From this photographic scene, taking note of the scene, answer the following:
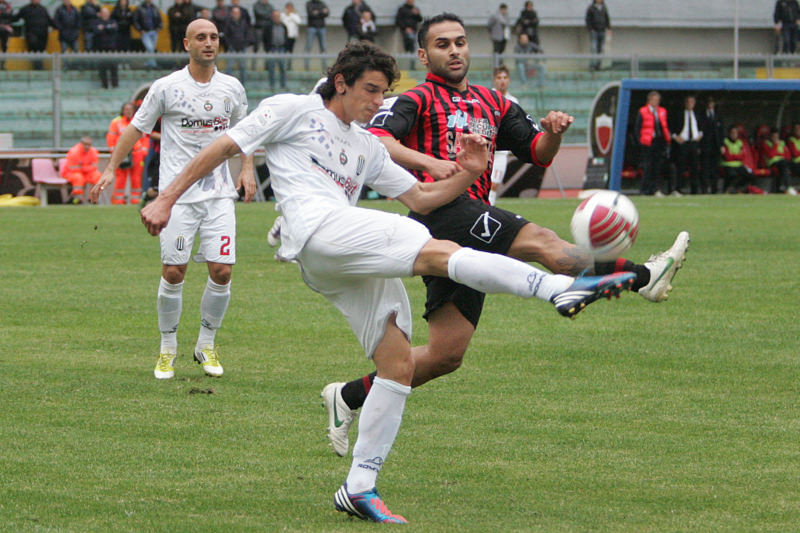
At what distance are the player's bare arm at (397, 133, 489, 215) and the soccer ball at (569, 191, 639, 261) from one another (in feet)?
1.98

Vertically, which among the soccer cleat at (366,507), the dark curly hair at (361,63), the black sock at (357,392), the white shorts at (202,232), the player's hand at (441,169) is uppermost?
the dark curly hair at (361,63)

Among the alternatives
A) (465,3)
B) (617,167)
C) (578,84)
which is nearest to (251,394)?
(617,167)

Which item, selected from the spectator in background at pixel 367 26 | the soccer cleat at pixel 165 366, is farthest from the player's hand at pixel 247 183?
the spectator in background at pixel 367 26

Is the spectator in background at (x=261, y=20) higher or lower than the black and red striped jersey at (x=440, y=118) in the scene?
higher

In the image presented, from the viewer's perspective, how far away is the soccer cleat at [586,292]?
15.4 ft

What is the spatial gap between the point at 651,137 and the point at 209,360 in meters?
21.2

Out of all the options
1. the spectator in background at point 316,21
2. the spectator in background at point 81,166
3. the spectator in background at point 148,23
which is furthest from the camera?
the spectator in background at point 316,21

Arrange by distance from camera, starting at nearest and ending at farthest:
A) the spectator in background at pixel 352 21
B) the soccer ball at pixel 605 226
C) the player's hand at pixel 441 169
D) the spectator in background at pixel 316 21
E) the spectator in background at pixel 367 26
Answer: the soccer ball at pixel 605 226, the player's hand at pixel 441 169, the spectator in background at pixel 367 26, the spectator in background at pixel 352 21, the spectator in background at pixel 316 21

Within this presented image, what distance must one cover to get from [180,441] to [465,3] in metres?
34.6

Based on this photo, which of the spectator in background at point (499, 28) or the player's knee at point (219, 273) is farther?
the spectator in background at point (499, 28)

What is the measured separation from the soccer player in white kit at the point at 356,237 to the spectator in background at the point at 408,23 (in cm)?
2851

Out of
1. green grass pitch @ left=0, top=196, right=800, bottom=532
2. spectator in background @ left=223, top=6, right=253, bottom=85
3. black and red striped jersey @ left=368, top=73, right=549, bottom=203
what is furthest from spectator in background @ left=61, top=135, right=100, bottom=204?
black and red striped jersey @ left=368, top=73, right=549, bottom=203

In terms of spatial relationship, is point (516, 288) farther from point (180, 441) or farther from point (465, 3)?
point (465, 3)

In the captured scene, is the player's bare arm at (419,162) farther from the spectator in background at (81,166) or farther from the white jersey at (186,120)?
the spectator in background at (81,166)
